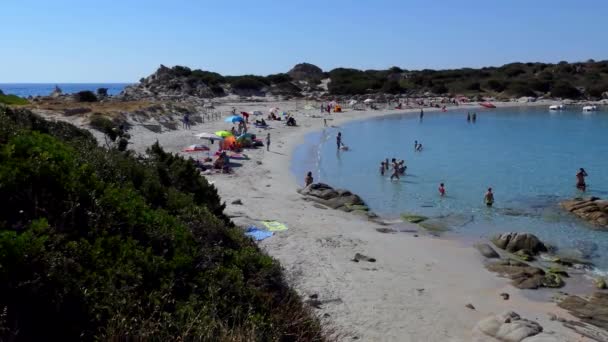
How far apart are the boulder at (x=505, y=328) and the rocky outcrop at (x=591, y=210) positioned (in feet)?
37.2

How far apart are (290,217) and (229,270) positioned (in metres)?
12.8

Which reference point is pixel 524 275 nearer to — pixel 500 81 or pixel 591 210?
pixel 591 210

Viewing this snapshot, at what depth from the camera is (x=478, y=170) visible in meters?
32.5

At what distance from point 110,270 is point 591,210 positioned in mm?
20151

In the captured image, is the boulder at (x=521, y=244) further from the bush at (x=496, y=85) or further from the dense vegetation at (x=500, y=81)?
the bush at (x=496, y=85)

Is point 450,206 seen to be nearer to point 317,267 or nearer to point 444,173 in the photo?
point 444,173

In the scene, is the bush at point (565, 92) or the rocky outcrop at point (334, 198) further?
the bush at point (565, 92)

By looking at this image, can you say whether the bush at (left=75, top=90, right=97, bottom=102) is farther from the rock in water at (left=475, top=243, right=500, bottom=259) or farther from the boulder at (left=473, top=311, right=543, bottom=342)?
the boulder at (left=473, top=311, right=543, bottom=342)

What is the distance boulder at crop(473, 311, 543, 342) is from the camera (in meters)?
9.83

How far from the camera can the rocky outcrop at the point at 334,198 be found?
22.1 m

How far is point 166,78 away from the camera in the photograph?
87.2m

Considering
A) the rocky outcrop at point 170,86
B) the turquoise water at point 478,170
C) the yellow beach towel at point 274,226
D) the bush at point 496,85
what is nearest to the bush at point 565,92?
the bush at point 496,85

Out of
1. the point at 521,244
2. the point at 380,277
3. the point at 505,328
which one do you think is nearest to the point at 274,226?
the point at 380,277

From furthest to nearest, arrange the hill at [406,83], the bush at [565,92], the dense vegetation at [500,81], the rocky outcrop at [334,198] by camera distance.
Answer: the dense vegetation at [500,81] → the bush at [565,92] → the hill at [406,83] → the rocky outcrop at [334,198]
